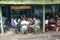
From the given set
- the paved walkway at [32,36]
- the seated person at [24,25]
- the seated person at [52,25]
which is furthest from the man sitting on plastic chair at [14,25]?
the seated person at [52,25]

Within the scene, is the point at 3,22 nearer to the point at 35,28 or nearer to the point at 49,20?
the point at 35,28

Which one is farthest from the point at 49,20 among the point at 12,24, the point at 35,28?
the point at 12,24

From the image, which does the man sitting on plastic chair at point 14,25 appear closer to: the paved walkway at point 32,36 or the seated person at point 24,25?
the paved walkway at point 32,36

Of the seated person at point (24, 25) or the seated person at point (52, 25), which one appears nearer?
the seated person at point (24, 25)

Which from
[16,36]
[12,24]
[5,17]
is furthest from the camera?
[5,17]

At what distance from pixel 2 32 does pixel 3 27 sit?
1.68 ft

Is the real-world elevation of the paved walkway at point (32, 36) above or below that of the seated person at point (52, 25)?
below

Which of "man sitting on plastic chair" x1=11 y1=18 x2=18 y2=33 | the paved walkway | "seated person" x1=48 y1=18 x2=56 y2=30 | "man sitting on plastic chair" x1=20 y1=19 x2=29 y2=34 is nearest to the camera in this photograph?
the paved walkway

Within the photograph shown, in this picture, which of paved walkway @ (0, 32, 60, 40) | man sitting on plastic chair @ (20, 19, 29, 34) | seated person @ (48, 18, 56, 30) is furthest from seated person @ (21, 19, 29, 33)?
seated person @ (48, 18, 56, 30)

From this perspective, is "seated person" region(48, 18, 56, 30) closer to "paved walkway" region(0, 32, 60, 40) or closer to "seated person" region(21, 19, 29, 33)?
"paved walkway" region(0, 32, 60, 40)

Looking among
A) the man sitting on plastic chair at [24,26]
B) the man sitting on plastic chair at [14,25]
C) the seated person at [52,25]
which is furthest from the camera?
the seated person at [52,25]

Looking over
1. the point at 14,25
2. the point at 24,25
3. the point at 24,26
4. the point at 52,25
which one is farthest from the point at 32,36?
the point at 52,25

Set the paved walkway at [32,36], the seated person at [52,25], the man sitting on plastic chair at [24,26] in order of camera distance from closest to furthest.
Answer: the paved walkway at [32,36]
the man sitting on plastic chair at [24,26]
the seated person at [52,25]

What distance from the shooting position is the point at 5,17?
15664 mm
